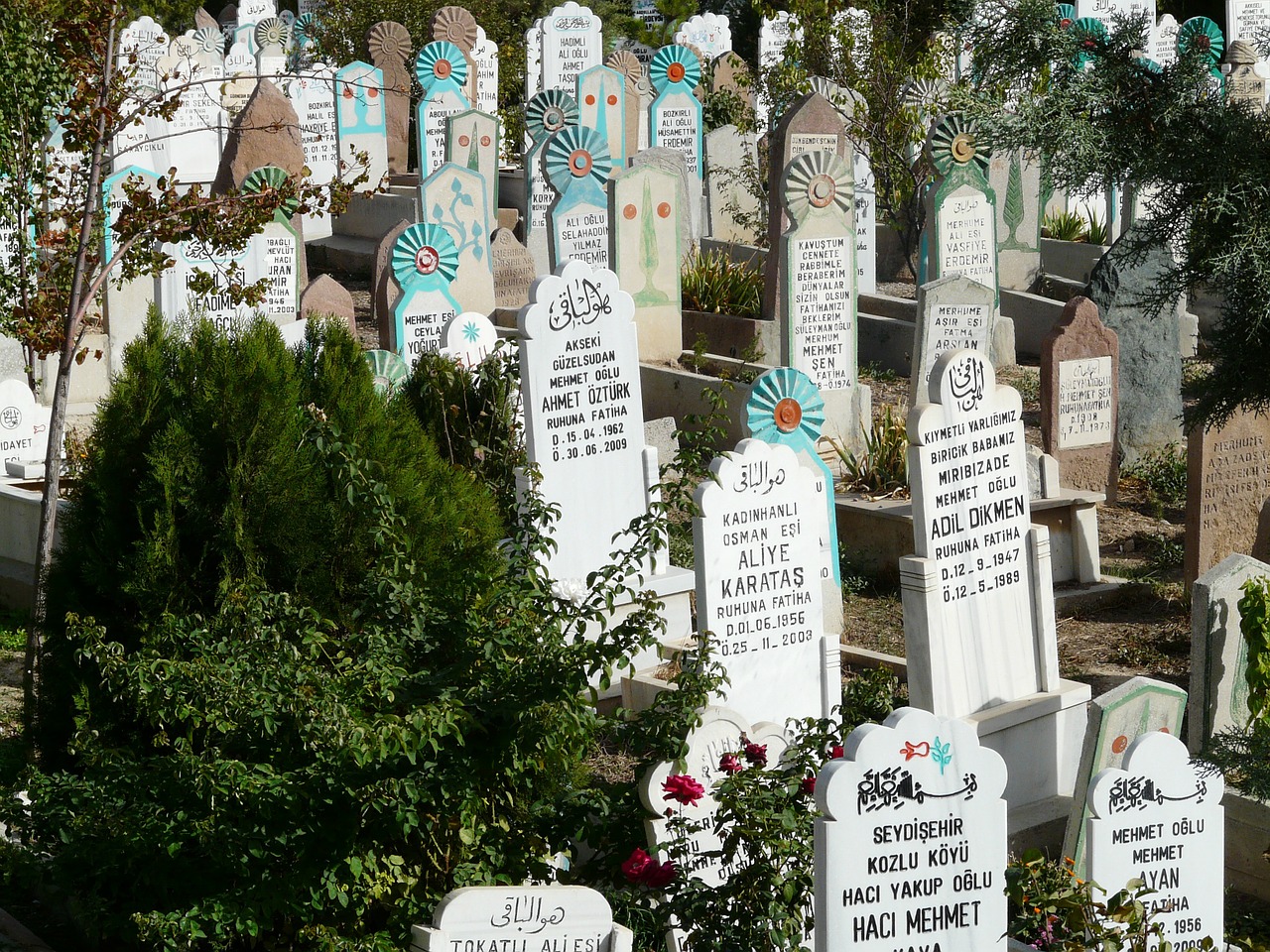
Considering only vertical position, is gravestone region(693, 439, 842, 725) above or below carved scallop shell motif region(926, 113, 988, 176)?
below

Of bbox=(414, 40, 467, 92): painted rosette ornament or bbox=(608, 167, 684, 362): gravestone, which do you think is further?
bbox=(414, 40, 467, 92): painted rosette ornament

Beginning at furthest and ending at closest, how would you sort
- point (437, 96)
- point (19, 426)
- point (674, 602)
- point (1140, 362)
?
point (437, 96)
point (1140, 362)
point (19, 426)
point (674, 602)

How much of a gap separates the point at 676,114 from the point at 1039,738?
42.0 feet

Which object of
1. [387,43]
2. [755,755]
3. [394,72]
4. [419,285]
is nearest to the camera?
[755,755]

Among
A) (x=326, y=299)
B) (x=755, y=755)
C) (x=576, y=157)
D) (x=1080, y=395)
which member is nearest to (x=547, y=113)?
(x=576, y=157)

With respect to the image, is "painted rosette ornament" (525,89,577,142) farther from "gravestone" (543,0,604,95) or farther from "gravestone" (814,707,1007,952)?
"gravestone" (814,707,1007,952)

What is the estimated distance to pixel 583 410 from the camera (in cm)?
722

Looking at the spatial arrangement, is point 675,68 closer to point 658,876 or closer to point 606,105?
point 606,105

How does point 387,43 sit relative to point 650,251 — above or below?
above

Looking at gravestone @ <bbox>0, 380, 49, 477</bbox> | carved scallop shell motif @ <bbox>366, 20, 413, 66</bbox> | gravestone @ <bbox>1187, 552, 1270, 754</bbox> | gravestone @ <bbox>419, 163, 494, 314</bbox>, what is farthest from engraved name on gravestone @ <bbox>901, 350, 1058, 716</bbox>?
carved scallop shell motif @ <bbox>366, 20, 413, 66</bbox>

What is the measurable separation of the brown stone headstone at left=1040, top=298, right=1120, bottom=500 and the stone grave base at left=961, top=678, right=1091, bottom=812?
3489 mm

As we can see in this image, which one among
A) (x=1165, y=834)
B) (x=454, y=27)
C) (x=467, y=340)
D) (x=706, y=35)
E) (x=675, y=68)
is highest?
(x=706, y=35)

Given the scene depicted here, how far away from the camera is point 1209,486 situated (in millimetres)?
8312

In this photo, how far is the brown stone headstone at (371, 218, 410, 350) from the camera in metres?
10.3
